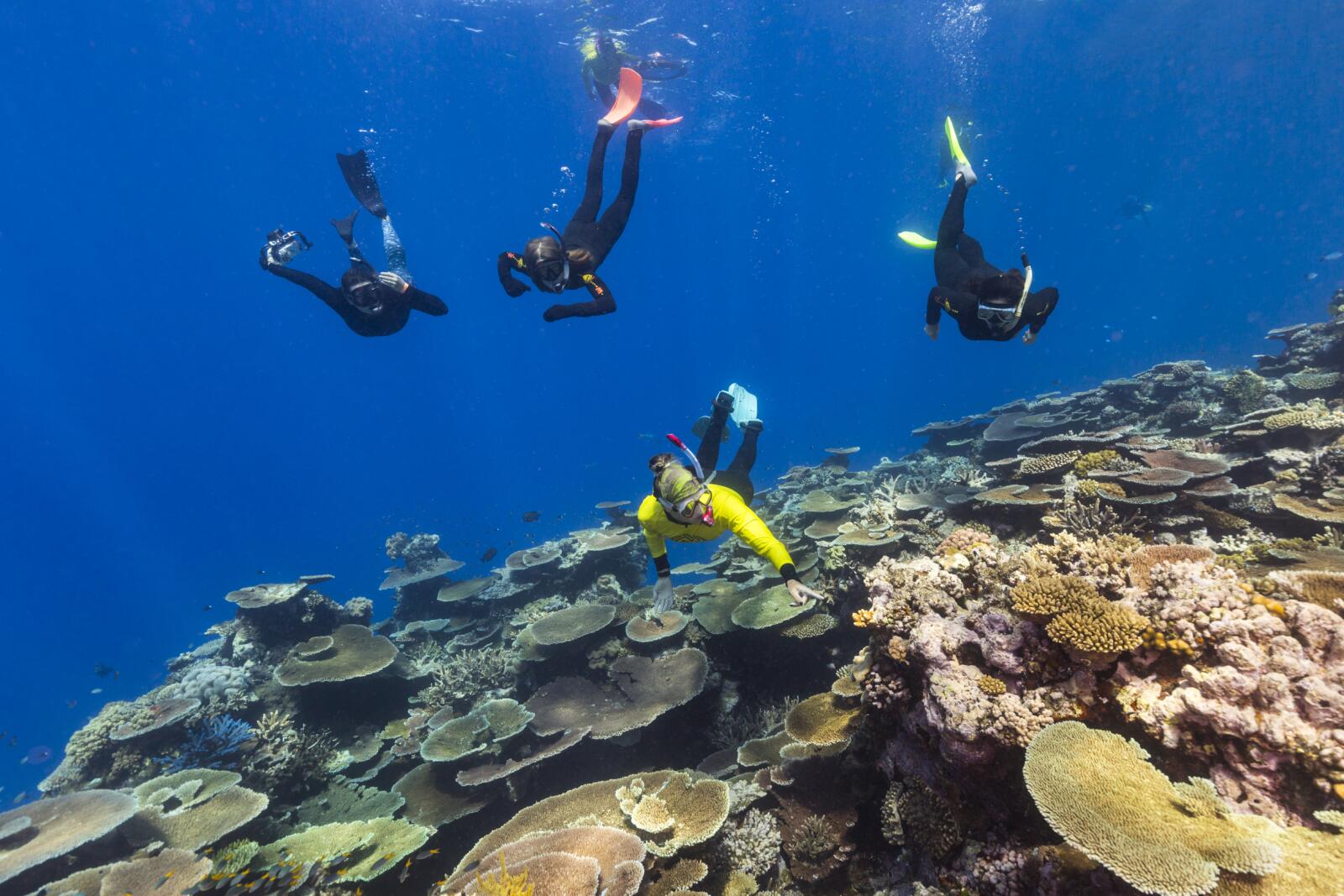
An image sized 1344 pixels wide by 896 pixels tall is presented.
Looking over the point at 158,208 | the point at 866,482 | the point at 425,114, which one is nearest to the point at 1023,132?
the point at 425,114

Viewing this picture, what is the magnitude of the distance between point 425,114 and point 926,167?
54821 mm

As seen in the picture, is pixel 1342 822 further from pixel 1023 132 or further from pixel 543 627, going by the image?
pixel 1023 132

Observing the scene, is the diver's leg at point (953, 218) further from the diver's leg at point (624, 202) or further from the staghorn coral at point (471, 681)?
the staghorn coral at point (471, 681)

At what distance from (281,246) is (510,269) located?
Result: 12.1ft

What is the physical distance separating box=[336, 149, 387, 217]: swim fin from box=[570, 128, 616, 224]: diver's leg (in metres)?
3.31

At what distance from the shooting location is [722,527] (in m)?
5.44

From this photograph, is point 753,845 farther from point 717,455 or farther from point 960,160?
point 960,160

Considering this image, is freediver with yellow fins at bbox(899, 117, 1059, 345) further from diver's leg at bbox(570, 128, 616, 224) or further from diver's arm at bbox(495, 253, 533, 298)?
diver's arm at bbox(495, 253, 533, 298)

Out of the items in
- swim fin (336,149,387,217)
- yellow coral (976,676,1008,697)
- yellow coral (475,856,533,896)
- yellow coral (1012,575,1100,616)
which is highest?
swim fin (336,149,387,217)

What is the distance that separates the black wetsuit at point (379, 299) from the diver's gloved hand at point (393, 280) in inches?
2.0

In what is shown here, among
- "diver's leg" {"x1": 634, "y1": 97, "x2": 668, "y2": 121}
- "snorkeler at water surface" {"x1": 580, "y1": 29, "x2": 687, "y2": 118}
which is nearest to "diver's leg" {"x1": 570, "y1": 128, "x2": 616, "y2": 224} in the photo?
"diver's leg" {"x1": 634, "y1": 97, "x2": 668, "y2": 121}

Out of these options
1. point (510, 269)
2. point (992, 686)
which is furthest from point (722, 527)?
point (510, 269)

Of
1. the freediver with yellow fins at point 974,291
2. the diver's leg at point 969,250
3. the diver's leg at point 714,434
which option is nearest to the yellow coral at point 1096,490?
the freediver with yellow fins at point 974,291

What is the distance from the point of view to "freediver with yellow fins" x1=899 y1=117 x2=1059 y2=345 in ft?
19.1
